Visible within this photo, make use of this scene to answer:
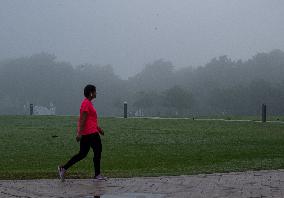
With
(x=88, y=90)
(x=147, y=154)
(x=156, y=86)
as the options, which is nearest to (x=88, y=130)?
(x=88, y=90)

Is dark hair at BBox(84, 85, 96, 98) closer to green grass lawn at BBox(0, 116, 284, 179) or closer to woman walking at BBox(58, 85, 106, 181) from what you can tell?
woman walking at BBox(58, 85, 106, 181)

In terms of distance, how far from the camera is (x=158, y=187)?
9.53m

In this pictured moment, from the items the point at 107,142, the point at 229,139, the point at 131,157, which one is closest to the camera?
the point at 131,157

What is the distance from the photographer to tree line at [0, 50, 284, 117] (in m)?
90.5

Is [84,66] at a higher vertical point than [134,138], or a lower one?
higher

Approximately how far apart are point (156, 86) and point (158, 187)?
124471mm

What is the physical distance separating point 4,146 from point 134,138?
5.65m

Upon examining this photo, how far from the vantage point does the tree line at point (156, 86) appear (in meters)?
90.5

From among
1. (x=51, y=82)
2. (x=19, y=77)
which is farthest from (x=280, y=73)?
(x=19, y=77)

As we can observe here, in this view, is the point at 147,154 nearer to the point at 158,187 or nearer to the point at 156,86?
the point at 158,187

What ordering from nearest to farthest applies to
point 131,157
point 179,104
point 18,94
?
point 131,157 < point 179,104 < point 18,94

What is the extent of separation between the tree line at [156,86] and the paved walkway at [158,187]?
74948 millimetres

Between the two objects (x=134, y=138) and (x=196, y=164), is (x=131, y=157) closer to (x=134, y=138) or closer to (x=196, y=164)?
(x=196, y=164)

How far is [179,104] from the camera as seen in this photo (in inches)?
3794
